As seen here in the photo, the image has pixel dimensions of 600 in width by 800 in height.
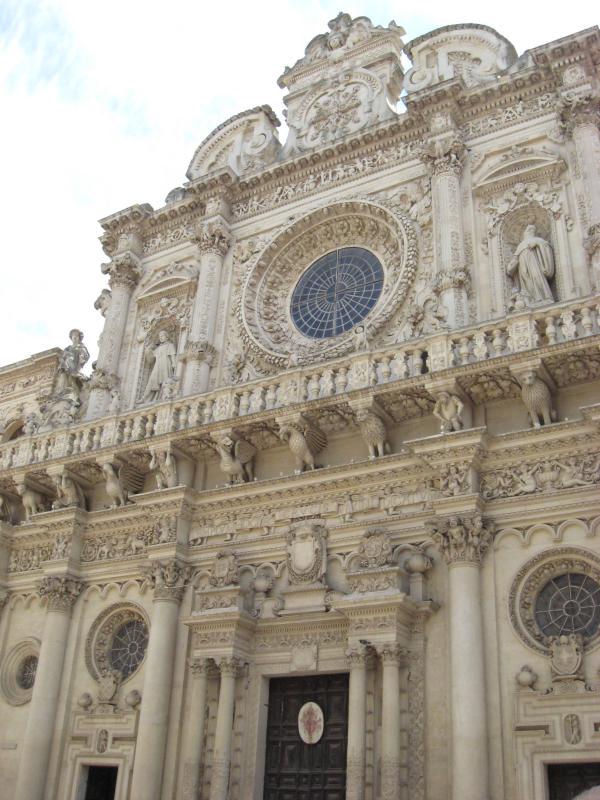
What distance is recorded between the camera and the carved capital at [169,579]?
1427 centimetres

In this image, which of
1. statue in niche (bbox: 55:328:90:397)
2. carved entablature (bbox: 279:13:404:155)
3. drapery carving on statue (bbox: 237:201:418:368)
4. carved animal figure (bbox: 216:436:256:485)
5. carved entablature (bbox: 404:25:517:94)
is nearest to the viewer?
carved animal figure (bbox: 216:436:256:485)

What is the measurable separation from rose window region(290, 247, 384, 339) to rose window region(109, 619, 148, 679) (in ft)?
20.5

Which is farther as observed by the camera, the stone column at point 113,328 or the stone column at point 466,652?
the stone column at point 113,328

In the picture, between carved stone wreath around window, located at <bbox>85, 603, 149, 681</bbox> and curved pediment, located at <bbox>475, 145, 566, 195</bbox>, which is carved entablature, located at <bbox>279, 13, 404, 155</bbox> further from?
carved stone wreath around window, located at <bbox>85, 603, 149, 681</bbox>

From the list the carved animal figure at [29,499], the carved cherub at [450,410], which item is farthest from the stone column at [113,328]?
the carved cherub at [450,410]

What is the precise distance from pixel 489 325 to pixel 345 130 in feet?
25.7

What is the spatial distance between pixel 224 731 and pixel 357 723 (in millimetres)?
2071

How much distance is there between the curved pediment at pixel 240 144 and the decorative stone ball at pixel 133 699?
1134cm

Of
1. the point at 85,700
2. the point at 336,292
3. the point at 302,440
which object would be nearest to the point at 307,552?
the point at 302,440

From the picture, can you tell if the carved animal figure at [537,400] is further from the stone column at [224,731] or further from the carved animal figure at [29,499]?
the carved animal figure at [29,499]

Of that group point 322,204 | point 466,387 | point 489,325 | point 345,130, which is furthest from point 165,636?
point 345,130

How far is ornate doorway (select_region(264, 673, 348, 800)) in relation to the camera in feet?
39.7

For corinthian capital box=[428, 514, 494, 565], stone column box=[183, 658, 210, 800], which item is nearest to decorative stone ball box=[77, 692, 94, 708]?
stone column box=[183, 658, 210, 800]

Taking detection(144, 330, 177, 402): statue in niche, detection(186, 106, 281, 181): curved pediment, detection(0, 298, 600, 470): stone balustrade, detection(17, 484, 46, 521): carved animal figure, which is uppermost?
detection(186, 106, 281, 181): curved pediment
